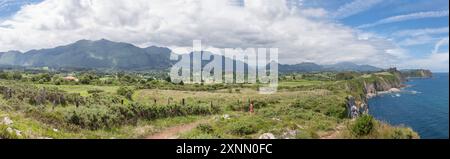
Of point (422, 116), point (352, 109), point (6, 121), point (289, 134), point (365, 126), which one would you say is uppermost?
point (6, 121)

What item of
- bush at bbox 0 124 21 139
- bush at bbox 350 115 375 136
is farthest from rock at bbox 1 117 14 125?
bush at bbox 350 115 375 136

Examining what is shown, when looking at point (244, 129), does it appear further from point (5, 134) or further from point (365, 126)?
point (5, 134)

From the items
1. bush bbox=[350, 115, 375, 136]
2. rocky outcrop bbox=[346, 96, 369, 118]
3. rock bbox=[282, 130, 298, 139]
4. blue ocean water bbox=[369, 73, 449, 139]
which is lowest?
blue ocean water bbox=[369, 73, 449, 139]

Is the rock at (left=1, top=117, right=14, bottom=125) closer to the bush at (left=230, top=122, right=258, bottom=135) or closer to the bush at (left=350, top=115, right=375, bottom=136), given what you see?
the bush at (left=230, top=122, right=258, bottom=135)

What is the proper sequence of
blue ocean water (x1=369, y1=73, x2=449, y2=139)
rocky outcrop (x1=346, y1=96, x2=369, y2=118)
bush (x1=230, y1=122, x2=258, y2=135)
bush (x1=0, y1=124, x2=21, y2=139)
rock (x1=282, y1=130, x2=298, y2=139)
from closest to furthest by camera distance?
bush (x1=0, y1=124, x2=21, y2=139), rock (x1=282, y1=130, x2=298, y2=139), bush (x1=230, y1=122, x2=258, y2=135), rocky outcrop (x1=346, y1=96, x2=369, y2=118), blue ocean water (x1=369, y1=73, x2=449, y2=139)

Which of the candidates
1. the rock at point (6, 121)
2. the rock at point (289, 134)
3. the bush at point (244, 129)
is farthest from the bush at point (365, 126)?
the rock at point (6, 121)

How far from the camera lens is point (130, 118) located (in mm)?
19688

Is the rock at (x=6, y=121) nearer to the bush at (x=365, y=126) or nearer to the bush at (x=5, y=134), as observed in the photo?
the bush at (x=5, y=134)

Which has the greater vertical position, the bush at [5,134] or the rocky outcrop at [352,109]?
the bush at [5,134]

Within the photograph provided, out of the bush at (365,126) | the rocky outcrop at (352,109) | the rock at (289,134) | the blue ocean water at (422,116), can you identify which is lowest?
the blue ocean water at (422,116)

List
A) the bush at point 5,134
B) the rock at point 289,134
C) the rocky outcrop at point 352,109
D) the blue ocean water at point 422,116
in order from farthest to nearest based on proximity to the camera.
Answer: the blue ocean water at point 422,116 → the rocky outcrop at point 352,109 → the rock at point 289,134 → the bush at point 5,134

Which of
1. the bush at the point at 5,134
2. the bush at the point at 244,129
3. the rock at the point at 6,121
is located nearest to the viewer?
the bush at the point at 5,134

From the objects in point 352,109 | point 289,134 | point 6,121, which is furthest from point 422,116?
point 6,121

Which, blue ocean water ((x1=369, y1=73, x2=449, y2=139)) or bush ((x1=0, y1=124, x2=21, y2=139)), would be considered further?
blue ocean water ((x1=369, y1=73, x2=449, y2=139))
